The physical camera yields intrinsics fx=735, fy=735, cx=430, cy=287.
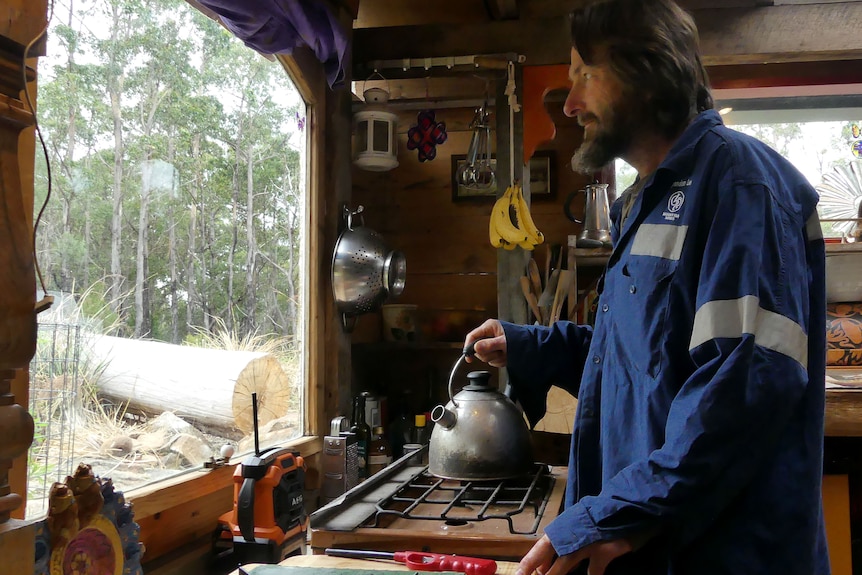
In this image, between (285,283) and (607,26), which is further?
(285,283)

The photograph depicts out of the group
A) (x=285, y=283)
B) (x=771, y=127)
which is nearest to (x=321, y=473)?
(x=285, y=283)

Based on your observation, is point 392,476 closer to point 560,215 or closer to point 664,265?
point 664,265

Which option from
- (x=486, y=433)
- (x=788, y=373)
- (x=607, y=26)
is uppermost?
(x=607, y=26)

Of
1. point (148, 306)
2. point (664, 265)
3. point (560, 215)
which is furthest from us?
point (560, 215)

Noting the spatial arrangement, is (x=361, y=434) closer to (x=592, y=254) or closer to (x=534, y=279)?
(x=534, y=279)

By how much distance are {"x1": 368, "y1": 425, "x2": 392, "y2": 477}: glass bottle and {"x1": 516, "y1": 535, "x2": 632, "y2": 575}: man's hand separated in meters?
1.68

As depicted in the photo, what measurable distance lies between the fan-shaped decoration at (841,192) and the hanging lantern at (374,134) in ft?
5.45

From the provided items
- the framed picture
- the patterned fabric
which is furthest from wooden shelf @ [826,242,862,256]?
the framed picture

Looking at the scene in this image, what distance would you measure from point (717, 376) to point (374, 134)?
207cm

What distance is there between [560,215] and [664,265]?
2.09 meters

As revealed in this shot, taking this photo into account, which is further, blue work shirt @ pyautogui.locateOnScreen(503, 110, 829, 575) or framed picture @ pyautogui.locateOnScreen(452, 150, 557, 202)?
framed picture @ pyautogui.locateOnScreen(452, 150, 557, 202)

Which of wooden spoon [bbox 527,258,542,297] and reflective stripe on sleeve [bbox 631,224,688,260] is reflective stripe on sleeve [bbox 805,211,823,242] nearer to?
reflective stripe on sleeve [bbox 631,224,688,260]

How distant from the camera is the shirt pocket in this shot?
1.03m

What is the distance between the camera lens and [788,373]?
0.90 m
